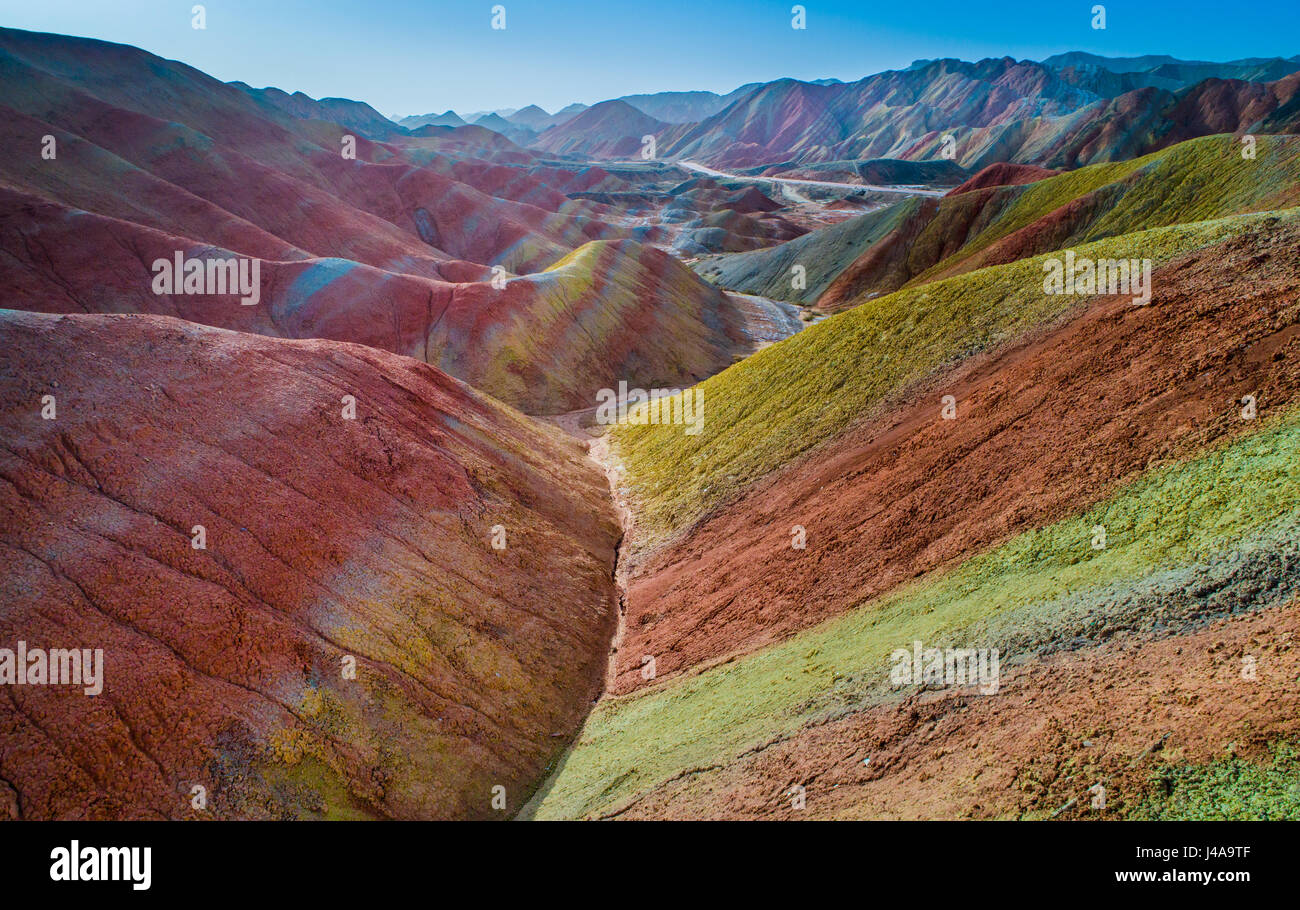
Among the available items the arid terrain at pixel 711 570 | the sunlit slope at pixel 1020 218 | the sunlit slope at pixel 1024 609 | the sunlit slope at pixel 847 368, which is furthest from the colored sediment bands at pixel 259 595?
the sunlit slope at pixel 1020 218

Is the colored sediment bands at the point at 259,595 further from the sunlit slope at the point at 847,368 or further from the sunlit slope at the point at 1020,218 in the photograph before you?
the sunlit slope at the point at 1020,218

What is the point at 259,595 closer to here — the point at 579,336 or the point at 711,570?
the point at 711,570

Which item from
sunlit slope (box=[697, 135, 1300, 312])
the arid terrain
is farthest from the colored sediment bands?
sunlit slope (box=[697, 135, 1300, 312])

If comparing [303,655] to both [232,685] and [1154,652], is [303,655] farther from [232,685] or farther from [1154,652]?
[1154,652]

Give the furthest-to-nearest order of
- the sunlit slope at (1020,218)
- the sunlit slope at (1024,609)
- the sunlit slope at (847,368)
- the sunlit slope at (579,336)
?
the sunlit slope at (579,336) < the sunlit slope at (1020,218) < the sunlit slope at (847,368) < the sunlit slope at (1024,609)

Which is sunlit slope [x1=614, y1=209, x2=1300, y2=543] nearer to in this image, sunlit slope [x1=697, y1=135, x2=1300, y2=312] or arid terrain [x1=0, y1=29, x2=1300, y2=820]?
arid terrain [x1=0, y1=29, x2=1300, y2=820]

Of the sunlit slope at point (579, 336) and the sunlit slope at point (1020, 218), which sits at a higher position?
the sunlit slope at point (1020, 218)
